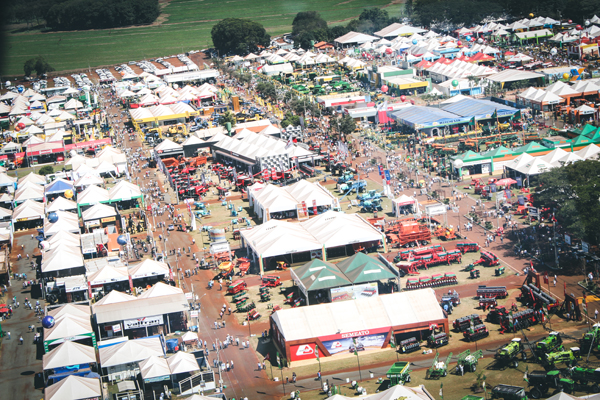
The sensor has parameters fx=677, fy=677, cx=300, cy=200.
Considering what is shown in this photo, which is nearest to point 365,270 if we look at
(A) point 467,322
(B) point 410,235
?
(A) point 467,322

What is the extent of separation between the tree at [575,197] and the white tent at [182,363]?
26.4 metres

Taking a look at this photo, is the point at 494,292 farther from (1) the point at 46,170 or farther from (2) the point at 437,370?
(1) the point at 46,170

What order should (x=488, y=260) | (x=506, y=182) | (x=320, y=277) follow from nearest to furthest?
(x=320, y=277) → (x=488, y=260) → (x=506, y=182)

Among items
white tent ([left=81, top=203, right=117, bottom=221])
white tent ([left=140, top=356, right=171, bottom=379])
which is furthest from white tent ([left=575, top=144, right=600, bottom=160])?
white tent ([left=140, top=356, right=171, bottom=379])

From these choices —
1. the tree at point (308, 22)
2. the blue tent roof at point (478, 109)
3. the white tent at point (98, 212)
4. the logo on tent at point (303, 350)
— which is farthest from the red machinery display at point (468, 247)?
the tree at point (308, 22)

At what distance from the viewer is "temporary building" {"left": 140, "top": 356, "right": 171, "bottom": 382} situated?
115 feet

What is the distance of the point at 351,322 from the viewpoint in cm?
3812

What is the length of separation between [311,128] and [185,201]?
3090cm

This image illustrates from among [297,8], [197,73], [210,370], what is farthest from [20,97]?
[210,370]

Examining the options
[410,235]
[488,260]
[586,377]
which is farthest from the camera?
[410,235]

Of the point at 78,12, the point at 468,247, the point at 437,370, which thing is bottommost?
the point at 468,247

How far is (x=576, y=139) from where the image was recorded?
222 ft

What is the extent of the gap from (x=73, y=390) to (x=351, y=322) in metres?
15.1

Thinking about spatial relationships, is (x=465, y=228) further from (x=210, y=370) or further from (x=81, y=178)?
(x=81, y=178)
